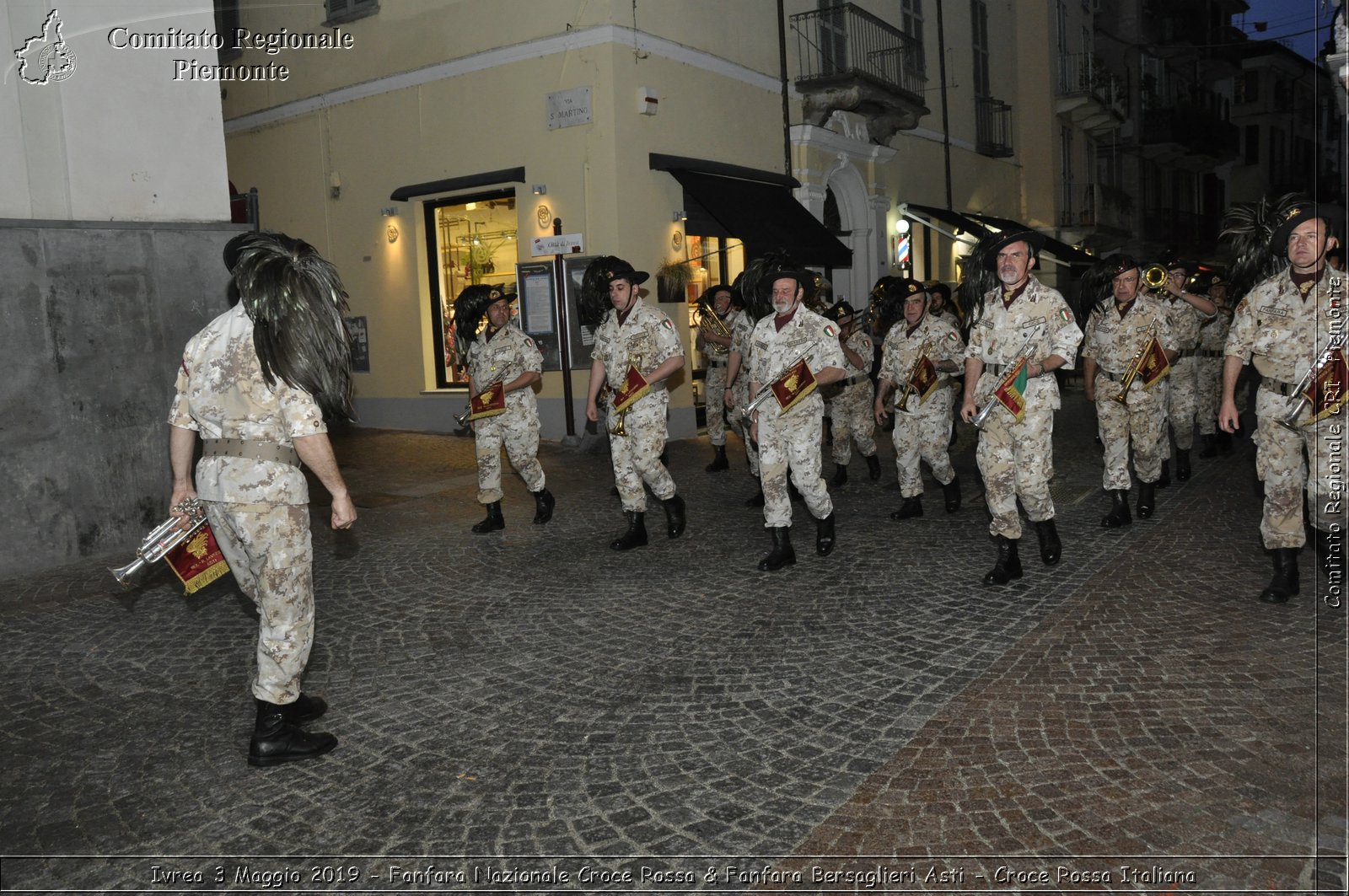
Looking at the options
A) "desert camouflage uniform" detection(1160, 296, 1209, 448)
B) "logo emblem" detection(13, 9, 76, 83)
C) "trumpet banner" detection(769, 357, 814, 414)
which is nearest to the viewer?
"trumpet banner" detection(769, 357, 814, 414)

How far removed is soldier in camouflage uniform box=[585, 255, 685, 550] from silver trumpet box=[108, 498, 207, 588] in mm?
3652

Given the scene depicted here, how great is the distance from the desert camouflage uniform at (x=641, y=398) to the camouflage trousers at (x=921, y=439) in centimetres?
210

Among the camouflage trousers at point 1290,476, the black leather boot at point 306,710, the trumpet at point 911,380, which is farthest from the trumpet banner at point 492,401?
the camouflage trousers at point 1290,476

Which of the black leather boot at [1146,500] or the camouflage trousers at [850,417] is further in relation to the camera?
the camouflage trousers at [850,417]

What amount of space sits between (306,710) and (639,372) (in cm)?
372

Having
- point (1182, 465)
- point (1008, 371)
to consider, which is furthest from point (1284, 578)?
point (1182, 465)

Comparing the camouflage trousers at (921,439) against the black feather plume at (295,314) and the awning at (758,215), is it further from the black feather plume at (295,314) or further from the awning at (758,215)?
the awning at (758,215)

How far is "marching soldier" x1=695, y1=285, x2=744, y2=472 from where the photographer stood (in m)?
11.3

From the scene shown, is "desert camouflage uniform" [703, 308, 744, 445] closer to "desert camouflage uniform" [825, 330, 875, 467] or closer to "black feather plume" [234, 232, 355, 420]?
"desert camouflage uniform" [825, 330, 875, 467]

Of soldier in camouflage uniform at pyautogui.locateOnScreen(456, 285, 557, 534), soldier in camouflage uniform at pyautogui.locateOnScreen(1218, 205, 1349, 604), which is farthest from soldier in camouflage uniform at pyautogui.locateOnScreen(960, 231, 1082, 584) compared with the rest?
soldier in camouflage uniform at pyautogui.locateOnScreen(456, 285, 557, 534)

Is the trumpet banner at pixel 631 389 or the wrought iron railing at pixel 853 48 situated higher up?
the wrought iron railing at pixel 853 48

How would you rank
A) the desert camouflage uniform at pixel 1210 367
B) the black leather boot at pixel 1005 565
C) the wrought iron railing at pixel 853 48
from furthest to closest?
the wrought iron railing at pixel 853 48 < the desert camouflage uniform at pixel 1210 367 < the black leather boot at pixel 1005 565

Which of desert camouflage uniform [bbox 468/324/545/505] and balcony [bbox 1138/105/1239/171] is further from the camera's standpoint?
balcony [bbox 1138/105/1239/171]

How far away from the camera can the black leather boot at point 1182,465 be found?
980 centimetres
